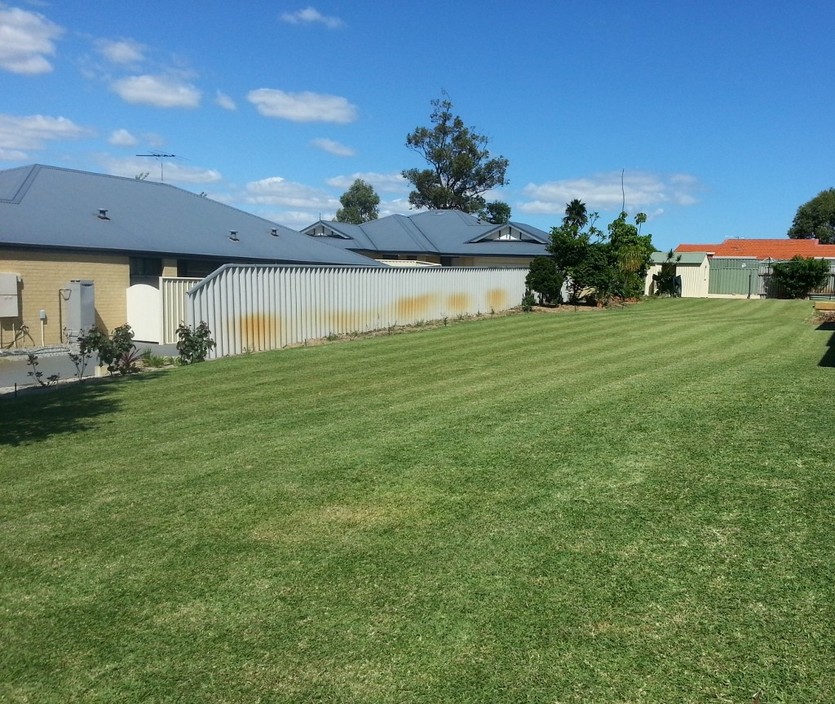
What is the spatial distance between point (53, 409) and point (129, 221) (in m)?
15.4

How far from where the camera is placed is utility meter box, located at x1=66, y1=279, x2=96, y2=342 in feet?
63.6

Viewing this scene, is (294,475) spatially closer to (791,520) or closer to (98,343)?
(791,520)

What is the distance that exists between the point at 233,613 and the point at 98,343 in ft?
32.3

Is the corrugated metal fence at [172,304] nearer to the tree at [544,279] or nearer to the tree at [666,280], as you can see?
the tree at [544,279]

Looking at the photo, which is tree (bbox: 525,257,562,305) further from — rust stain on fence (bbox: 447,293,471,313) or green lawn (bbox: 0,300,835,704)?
green lawn (bbox: 0,300,835,704)

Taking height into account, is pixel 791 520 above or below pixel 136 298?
below

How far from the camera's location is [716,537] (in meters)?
4.85

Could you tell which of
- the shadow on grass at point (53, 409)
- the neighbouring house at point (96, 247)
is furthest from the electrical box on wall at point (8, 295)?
the shadow on grass at point (53, 409)

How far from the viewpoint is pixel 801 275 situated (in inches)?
1443

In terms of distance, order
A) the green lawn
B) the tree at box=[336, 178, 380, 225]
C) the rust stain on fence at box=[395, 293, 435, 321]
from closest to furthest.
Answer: the green lawn
the rust stain on fence at box=[395, 293, 435, 321]
the tree at box=[336, 178, 380, 225]

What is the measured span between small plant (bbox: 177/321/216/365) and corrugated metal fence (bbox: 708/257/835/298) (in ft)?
108

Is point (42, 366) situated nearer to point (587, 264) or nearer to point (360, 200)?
point (587, 264)

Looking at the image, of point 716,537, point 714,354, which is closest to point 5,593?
point 716,537

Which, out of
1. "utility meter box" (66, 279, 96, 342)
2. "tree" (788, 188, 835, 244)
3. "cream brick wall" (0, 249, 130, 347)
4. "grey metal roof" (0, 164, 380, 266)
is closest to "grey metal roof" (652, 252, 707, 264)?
"grey metal roof" (0, 164, 380, 266)
